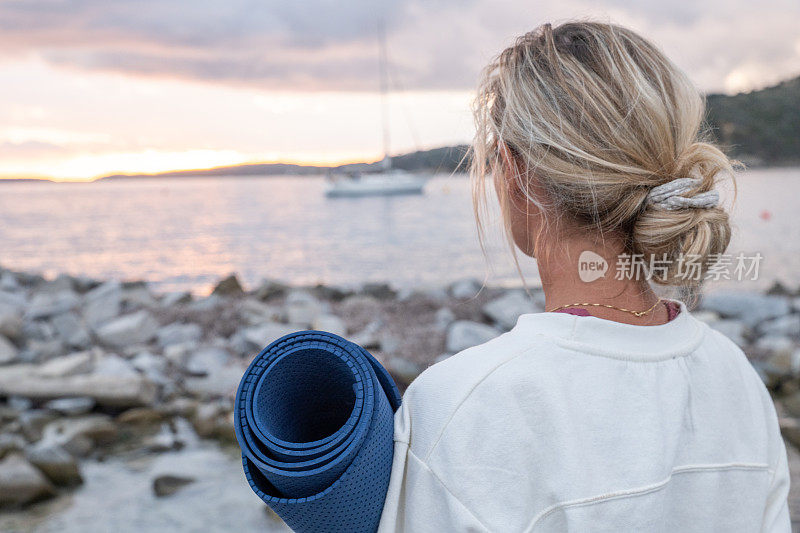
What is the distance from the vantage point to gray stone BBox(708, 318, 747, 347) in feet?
22.4

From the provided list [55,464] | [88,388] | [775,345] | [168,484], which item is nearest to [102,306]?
[88,388]

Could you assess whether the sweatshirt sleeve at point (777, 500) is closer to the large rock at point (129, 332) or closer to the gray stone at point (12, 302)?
the large rock at point (129, 332)

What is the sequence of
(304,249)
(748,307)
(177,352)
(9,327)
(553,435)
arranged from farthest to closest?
(304,249), (748,307), (9,327), (177,352), (553,435)

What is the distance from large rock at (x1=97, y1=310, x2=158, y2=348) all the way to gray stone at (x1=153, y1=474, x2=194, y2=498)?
11.3 ft

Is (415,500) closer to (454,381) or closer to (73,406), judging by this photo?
(454,381)

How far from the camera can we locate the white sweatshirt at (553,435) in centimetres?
92

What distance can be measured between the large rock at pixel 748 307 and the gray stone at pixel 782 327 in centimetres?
27

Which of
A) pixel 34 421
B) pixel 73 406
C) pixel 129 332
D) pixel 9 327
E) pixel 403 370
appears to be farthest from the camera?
pixel 129 332

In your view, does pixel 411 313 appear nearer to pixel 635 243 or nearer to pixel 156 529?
pixel 156 529

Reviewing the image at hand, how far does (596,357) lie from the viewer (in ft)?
3.23

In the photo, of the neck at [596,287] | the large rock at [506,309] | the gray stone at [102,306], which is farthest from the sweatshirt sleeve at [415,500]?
the gray stone at [102,306]

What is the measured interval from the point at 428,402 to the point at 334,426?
0.70ft

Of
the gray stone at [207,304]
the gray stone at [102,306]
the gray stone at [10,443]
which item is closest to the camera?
the gray stone at [10,443]

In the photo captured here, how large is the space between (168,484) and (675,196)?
386 centimetres
